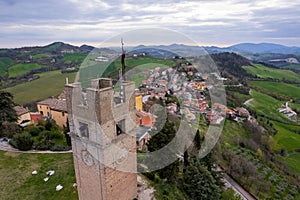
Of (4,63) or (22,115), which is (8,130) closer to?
(22,115)

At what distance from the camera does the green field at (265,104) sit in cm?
5153

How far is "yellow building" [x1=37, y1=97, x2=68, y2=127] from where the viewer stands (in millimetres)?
26575

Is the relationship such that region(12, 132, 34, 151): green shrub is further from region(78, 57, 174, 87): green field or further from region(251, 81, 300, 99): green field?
region(251, 81, 300, 99): green field

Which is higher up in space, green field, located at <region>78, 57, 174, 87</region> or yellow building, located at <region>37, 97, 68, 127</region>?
green field, located at <region>78, 57, 174, 87</region>

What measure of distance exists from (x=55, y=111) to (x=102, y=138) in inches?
874


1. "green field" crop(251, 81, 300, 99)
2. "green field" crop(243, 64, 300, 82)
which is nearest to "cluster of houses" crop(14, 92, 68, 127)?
"green field" crop(251, 81, 300, 99)

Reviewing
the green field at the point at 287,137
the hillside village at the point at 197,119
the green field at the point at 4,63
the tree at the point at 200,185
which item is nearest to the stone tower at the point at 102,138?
the hillside village at the point at 197,119

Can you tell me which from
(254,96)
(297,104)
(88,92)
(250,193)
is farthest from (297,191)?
(297,104)

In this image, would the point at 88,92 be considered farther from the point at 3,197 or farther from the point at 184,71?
the point at 184,71

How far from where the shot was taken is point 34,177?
1459 centimetres

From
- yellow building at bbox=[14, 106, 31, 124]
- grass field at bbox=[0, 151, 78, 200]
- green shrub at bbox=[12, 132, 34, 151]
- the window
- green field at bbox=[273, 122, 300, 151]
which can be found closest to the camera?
the window

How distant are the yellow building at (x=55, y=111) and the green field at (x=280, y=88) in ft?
213

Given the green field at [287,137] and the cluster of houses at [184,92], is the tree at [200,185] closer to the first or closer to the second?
the cluster of houses at [184,92]

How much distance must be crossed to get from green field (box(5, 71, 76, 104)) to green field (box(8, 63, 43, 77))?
11.4 metres
